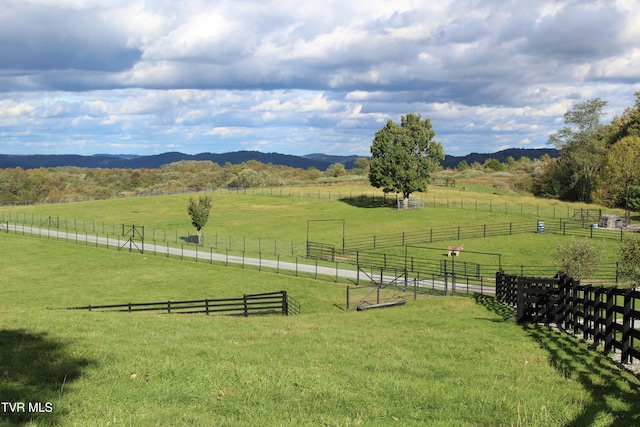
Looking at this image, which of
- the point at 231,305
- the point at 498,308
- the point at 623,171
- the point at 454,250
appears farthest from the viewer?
the point at 623,171

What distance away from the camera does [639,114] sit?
296ft

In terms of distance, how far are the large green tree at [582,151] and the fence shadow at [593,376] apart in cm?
9032

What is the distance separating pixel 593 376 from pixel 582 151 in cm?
9657


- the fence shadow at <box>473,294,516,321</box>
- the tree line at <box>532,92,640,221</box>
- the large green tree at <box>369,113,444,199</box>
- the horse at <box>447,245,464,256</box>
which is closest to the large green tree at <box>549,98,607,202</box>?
the tree line at <box>532,92,640,221</box>

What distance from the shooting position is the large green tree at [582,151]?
93.4 m

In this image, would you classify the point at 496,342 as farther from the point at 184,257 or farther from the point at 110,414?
the point at 184,257

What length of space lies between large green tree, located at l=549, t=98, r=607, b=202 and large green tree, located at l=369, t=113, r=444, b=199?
28144 mm

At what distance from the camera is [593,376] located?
964 cm

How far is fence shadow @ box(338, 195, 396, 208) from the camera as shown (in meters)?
87.2

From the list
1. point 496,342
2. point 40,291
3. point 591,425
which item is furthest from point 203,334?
point 40,291

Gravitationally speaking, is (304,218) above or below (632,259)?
below

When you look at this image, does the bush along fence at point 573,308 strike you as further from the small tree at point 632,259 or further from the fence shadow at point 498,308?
the small tree at point 632,259

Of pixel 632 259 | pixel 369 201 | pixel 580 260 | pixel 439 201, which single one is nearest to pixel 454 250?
pixel 580 260

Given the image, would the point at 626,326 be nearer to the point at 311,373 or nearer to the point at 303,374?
the point at 311,373
